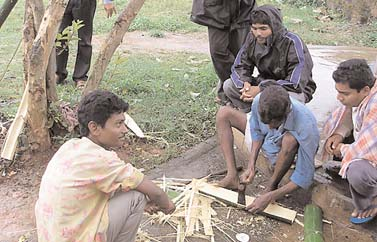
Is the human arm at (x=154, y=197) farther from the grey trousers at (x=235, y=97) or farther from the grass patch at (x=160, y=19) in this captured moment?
the grass patch at (x=160, y=19)

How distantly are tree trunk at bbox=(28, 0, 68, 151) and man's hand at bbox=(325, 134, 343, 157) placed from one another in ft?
7.13

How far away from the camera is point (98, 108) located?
8.73ft

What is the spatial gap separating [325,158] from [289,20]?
641 centimetres

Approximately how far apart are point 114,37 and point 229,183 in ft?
5.10

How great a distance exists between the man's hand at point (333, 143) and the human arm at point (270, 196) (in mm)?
372

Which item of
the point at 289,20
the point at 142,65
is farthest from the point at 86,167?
the point at 289,20

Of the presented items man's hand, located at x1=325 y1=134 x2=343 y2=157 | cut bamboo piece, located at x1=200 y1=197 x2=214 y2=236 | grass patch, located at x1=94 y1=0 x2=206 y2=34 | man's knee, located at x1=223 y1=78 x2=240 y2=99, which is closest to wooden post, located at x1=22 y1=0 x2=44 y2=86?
man's knee, located at x1=223 y1=78 x2=240 y2=99

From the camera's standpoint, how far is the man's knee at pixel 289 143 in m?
3.49

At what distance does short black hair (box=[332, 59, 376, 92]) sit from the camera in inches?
129

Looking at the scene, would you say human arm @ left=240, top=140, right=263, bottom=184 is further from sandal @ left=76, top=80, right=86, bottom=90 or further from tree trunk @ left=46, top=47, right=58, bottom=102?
sandal @ left=76, top=80, right=86, bottom=90

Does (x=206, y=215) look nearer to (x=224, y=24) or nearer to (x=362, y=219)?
(x=362, y=219)

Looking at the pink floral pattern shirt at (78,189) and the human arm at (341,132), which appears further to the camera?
the human arm at (341,132)

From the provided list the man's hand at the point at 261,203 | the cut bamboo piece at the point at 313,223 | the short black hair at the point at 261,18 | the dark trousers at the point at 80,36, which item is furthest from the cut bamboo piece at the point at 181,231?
the dark trousers at the point at 80,36

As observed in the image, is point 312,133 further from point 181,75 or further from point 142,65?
point 142,65
